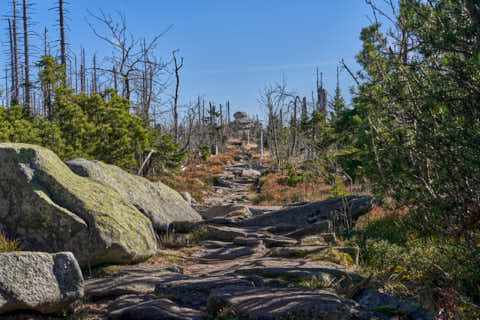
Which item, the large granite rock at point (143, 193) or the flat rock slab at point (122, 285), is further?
the large granite rock at point (143, 193)

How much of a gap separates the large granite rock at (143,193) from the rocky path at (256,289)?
2.29 meters

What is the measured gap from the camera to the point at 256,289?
4285mm

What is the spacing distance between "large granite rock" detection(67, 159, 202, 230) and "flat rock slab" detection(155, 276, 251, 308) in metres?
4.53

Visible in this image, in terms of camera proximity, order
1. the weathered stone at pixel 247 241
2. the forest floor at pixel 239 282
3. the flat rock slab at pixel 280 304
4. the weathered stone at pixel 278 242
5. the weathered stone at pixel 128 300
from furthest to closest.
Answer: the weathered stone at pixel 247 241, the weathered stone at pixel 278 242, the weathered stone at pixel 128 300, the forest floor at pixel 239 282, the flat rock slab at pixel 280 304

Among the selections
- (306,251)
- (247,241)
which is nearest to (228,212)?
(247,241)

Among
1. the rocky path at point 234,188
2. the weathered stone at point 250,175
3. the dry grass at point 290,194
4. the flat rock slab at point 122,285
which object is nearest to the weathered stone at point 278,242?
the flat rock slab at point 122,285

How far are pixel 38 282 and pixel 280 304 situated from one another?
271cm

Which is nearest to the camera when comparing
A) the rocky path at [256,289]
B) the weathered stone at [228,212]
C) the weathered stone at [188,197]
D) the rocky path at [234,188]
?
the rocky path at [256,289]

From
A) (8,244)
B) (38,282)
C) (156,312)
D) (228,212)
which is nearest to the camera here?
(156,312)

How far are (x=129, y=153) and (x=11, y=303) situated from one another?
37.3 feet

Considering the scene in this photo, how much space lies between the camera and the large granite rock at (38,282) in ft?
13.0

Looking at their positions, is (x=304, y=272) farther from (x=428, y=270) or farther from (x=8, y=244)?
(x=8, y=244)

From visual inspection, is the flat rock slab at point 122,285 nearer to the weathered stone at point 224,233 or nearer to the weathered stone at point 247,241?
the weathered stone at point 247,241

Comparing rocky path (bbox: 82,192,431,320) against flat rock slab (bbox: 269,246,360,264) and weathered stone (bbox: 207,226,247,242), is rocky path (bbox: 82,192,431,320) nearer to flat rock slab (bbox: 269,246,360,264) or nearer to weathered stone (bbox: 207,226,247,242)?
flat rock slab (bbox: 269,246,360,264)
